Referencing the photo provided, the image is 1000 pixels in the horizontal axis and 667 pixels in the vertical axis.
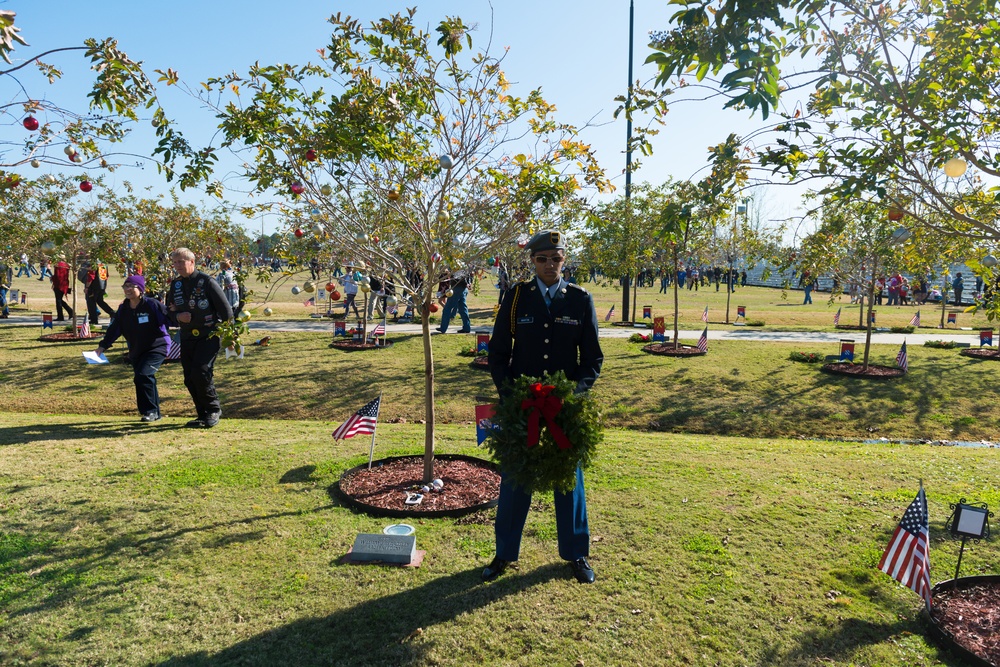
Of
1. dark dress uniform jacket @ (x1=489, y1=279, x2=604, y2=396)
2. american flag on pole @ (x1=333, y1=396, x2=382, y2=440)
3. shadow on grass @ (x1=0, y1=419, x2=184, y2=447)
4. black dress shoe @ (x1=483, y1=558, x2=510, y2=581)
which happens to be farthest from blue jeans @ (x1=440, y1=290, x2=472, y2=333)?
black dress shoe @ (x1=483, y1=558, x2=510, y2=581)

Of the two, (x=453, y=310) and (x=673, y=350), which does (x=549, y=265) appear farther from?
(x=453, y=310)

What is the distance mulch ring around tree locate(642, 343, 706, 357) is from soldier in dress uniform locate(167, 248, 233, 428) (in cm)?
1021

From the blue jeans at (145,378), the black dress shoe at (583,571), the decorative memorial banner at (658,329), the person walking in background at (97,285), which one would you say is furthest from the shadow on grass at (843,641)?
the person walking in background at (97,285)

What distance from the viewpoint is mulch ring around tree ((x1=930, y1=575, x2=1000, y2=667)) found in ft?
11.4

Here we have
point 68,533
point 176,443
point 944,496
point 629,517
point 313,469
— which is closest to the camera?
point 68,533

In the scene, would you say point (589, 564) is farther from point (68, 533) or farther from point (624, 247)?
point (624, 247)

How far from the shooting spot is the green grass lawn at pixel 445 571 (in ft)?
11.5

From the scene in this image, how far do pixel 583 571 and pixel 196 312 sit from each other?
18.3 ft

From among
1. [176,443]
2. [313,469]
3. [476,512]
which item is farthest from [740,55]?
[176,443]

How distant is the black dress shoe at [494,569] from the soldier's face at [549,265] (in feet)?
6.30

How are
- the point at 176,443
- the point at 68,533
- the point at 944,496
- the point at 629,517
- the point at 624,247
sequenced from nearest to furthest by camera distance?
the point at 68,533, the point at 629,517, the point at 944,496, the point at 176,443, the point at 624,247

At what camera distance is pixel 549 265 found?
4.26 meters

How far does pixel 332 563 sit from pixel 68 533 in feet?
6.85

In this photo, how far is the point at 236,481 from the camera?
5922 millimetres
